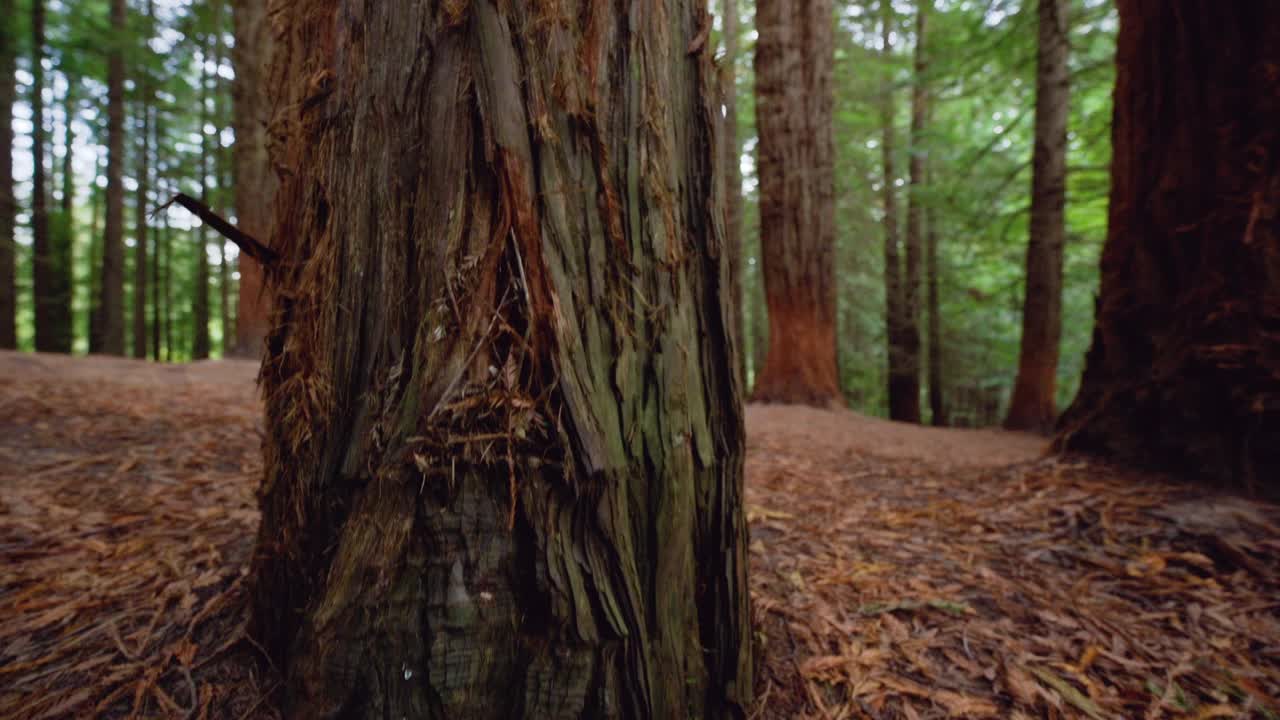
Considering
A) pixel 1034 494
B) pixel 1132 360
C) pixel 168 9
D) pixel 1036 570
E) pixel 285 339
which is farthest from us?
pixel 168 9

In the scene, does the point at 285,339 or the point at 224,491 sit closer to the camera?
the point at 285,339

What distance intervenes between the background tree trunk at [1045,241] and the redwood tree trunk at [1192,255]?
12.0ft

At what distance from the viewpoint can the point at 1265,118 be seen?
238 centimetres

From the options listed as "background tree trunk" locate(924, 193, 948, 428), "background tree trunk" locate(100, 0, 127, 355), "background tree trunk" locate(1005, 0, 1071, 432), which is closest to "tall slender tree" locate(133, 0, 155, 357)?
"background tree trunk" locate(100, 0, 127, 355)

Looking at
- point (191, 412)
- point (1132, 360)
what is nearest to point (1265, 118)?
point (1132, 360)

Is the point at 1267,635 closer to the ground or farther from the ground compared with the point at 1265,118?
closer to the ground

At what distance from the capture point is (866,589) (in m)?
1.91

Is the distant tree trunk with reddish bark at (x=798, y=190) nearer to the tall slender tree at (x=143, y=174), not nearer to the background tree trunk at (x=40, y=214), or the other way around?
the tall slender tree at (x=143, y=174)

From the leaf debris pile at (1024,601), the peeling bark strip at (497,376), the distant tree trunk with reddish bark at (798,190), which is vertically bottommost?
the leaf debris pile at (1024,601)

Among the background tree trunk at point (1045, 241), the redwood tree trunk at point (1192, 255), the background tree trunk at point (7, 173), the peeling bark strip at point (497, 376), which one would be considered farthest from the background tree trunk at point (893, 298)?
the background tree trunk at point (7, 173)

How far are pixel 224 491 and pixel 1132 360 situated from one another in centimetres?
406

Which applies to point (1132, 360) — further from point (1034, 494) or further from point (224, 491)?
point (224, 491)

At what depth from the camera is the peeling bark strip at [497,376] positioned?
1.14 meters

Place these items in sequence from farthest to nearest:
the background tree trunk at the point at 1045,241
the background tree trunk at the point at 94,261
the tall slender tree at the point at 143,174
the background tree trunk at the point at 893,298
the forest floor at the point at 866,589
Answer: the background tree trunk at the point at 94,261
the tall slender tree at the point at 143,174
the background tree trunk at the point at 893,298
the background tree trunk at the point at 1045,241
the forest floor at the point at 866,589
